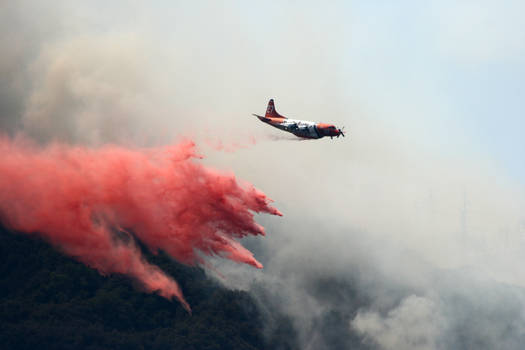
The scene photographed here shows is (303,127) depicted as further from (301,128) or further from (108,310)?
(108,310)

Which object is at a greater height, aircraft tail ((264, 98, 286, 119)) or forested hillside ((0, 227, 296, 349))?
aircraft tail ((264, 98, 286, 119))

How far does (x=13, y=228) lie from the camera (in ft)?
356

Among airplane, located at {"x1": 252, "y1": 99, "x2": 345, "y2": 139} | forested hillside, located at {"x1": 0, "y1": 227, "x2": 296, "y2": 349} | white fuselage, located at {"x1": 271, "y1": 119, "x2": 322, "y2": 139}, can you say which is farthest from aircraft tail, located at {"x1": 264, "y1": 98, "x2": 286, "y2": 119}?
forested hillside, located at {"x1": 0, "y1": 227, "x2": 296, "y2": 349}

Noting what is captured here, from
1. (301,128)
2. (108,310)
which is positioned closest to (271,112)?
(301,128)

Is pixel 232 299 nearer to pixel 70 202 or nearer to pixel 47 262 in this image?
pixel 47 262

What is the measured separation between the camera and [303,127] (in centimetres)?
9206

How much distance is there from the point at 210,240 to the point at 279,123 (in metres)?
17.2

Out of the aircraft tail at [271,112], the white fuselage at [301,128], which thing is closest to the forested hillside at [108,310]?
the aircraft tail at [271,112]

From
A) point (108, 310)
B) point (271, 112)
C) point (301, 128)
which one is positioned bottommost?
point (108, 310)

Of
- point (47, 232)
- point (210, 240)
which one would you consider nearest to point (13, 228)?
point (47, 232)

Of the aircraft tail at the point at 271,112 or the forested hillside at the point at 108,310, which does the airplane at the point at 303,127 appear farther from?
the forested hillside at the point at 108,310

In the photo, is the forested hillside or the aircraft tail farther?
the forested hillside

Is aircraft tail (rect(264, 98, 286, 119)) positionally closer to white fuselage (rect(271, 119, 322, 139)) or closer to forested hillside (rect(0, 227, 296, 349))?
white fuselage (rect(271, 119, 322, 139))

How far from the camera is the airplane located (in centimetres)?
9012
